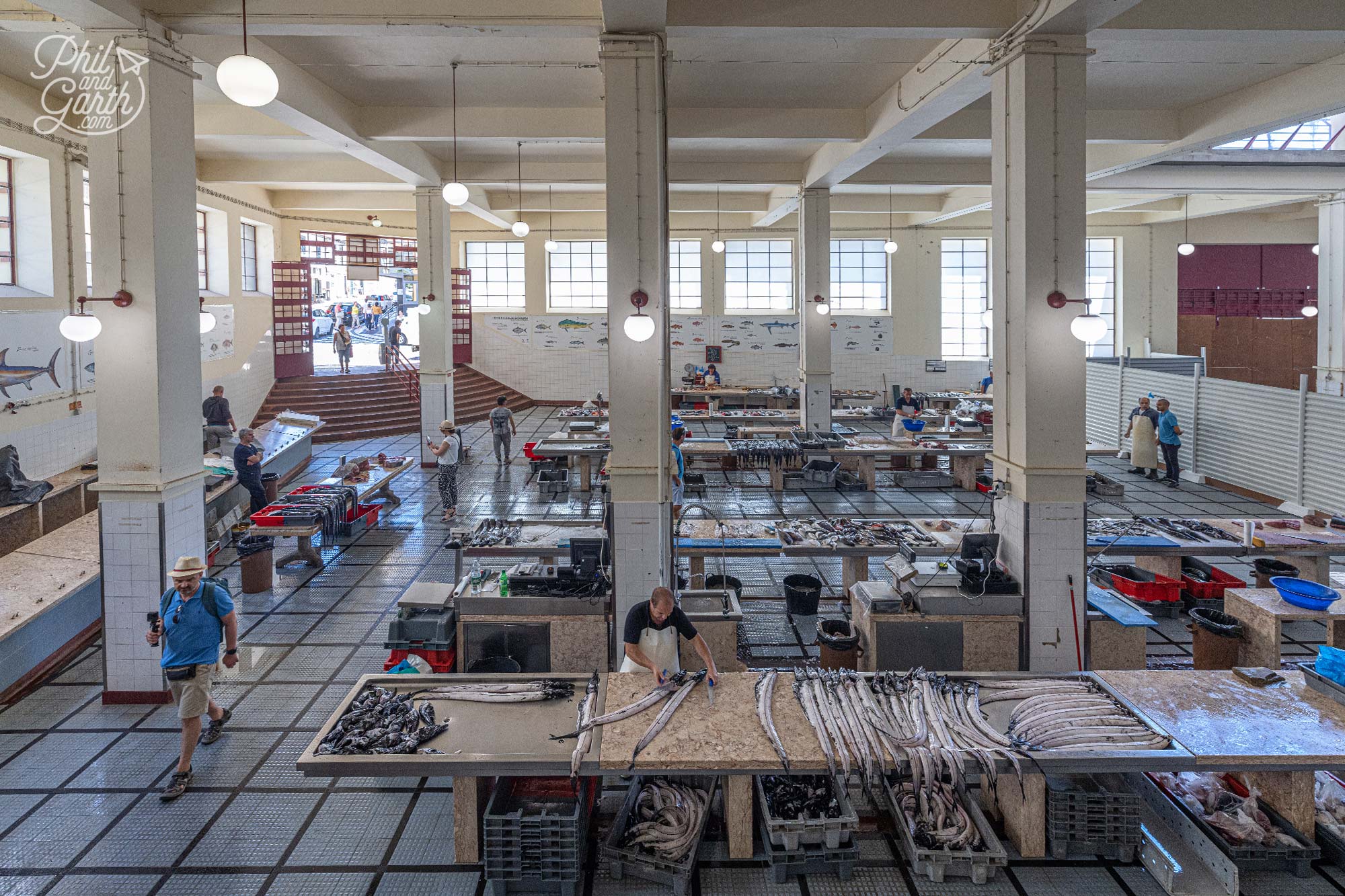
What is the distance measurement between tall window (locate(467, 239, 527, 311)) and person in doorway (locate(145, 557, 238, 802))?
2219 cm

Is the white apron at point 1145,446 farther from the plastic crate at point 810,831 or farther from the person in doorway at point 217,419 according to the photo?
the person in doorway at point 217,419

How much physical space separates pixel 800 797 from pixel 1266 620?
186 inches

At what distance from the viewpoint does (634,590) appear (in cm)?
767

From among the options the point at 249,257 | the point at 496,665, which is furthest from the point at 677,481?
the point at 249,257

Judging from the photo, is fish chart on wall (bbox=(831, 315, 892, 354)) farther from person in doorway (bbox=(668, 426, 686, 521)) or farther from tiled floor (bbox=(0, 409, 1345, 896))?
tiled floor (bbox=(0, 409, 1345, 896))

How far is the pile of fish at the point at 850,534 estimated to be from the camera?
29.6 ft

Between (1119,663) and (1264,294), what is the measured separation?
25449 millimetres

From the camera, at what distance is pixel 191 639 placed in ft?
20.2

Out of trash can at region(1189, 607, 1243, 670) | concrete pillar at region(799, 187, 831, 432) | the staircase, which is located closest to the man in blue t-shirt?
concrete pillar at region(799, 187, 831, 432)

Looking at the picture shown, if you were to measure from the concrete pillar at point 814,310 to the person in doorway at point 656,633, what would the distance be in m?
12.2

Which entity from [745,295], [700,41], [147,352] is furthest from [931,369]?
[147,352]

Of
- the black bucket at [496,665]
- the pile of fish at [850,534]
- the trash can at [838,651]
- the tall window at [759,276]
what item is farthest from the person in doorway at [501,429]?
the tall window at [759,276]

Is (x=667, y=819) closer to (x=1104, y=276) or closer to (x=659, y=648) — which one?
(x=659, y=648)

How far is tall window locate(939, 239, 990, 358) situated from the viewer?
27438mm
